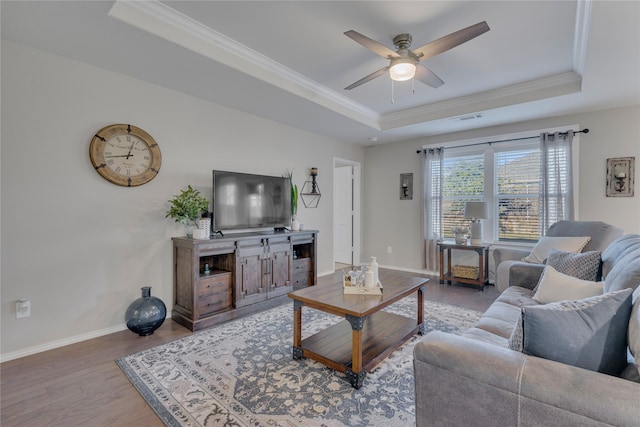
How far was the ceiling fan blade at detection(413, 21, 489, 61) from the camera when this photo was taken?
198cm

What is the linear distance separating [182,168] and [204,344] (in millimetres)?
1911

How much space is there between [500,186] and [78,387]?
17.9ft

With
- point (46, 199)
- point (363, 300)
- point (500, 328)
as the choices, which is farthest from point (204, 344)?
point (500, 328)

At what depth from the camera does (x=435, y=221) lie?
17.0 ft

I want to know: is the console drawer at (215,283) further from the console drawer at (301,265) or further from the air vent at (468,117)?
the air vent at (468,117)

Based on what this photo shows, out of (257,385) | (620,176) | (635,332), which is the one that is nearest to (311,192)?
(257,385)

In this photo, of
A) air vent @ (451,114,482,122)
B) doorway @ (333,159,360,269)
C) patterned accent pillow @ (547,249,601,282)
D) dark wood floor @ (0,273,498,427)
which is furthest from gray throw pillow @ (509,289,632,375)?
doorway @ (333,159,360,269)

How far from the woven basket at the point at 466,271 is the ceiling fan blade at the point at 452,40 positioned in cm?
332

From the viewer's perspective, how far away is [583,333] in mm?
1052

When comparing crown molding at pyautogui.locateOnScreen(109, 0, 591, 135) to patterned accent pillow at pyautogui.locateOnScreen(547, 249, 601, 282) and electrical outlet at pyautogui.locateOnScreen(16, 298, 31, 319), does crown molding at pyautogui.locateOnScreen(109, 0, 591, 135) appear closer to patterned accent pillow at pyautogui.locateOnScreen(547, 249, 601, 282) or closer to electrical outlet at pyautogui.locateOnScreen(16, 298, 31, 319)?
patterned accent pillow at pyautogui.locateOnScreen(547, 249, 601, 282)

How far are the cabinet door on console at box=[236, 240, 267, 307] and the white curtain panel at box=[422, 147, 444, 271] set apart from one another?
9.99 ft

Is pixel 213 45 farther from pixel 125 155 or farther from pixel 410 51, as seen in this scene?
pixel 410 51

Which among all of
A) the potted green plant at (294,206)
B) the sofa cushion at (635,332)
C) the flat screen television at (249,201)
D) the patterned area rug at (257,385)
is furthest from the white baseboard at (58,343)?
the sofa cushion at (635,332)

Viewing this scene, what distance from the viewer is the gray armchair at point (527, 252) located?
9.21 ft
